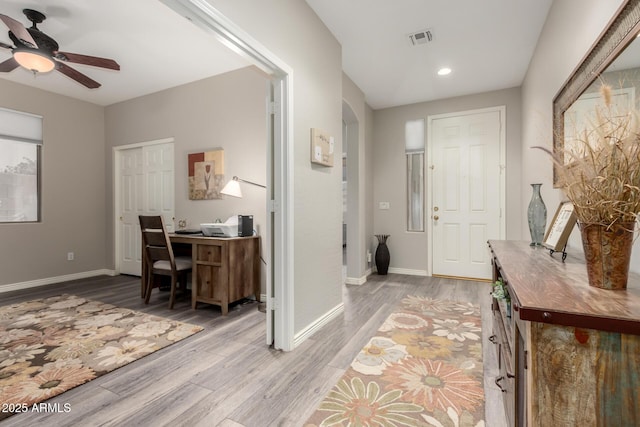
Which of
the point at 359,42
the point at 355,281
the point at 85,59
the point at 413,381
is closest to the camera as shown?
the point at 413,381

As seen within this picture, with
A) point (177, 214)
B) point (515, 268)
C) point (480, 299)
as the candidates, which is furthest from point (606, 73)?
point (177, 214)

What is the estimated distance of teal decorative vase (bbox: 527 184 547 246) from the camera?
193 centimetres

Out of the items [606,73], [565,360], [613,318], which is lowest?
[565,360]

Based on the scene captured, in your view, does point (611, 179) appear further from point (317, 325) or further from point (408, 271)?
point (408, 271)

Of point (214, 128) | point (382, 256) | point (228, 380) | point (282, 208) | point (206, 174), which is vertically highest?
point (214, 128)

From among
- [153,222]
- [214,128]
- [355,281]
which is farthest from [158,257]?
[355,281]

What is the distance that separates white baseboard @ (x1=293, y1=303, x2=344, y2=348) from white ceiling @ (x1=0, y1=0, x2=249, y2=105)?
2.64 metres

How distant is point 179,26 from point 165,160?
202cm

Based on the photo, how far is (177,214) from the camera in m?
4.03

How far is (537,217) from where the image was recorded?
1.96 meters

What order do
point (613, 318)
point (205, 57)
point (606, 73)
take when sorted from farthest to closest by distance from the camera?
point (205, 57) → point (606, 73) → point (613, 318)

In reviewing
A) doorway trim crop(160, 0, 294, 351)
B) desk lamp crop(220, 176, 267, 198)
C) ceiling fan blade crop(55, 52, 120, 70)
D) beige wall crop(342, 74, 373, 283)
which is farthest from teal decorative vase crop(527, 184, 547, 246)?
ceiling fan blade crop(55, 52, 120, 70)

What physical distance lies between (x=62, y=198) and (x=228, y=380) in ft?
14.4

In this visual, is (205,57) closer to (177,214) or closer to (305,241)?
(177,214)
